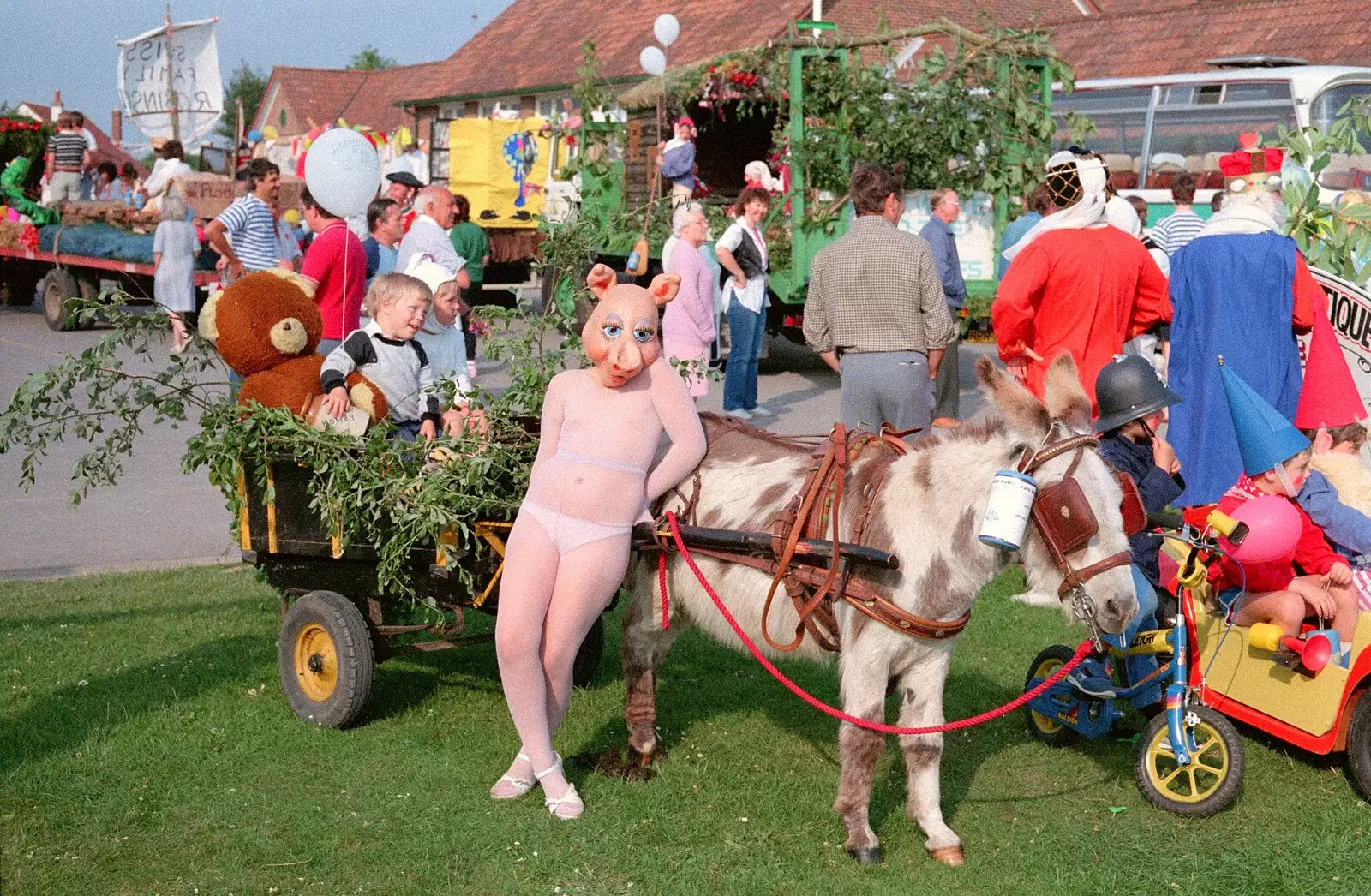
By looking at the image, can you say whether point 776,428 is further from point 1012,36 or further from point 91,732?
point 91,732

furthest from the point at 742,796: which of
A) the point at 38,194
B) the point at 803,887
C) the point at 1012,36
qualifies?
the point at 38,194

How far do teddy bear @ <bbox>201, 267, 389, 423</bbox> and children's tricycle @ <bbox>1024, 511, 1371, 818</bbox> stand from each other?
3101 mm

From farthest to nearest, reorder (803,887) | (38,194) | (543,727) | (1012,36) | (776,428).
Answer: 1. (38,194)
2. (1012,36)
3. (776,428)
4. (543,727)
5. (803,887)

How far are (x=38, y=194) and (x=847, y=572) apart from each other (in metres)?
24.4

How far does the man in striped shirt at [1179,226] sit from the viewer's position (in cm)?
1244

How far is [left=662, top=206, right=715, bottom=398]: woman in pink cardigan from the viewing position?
39.9 feet

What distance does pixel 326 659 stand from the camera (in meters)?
5.86

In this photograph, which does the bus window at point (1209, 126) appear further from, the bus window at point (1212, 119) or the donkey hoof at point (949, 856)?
the donkey hoof at point (949, 856)

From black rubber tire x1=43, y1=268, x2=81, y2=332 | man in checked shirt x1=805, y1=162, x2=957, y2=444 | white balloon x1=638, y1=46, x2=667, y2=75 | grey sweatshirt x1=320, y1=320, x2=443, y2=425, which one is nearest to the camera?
grey sweatshirt x1=320, y1=320, x2=443, y2=425

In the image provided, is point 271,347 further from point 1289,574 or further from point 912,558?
point 1289,574

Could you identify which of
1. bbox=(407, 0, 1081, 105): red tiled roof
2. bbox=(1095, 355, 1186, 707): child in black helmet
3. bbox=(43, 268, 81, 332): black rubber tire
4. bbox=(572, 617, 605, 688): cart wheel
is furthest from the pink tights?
bbox=(407, 0, 1081, 105): red tiled roof

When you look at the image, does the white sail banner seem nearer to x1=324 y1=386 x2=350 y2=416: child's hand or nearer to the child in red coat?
x1=324 y1=386 x2=350 y2=416: child's hand

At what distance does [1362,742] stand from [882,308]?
10.6 ft

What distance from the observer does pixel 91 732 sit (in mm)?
5699
